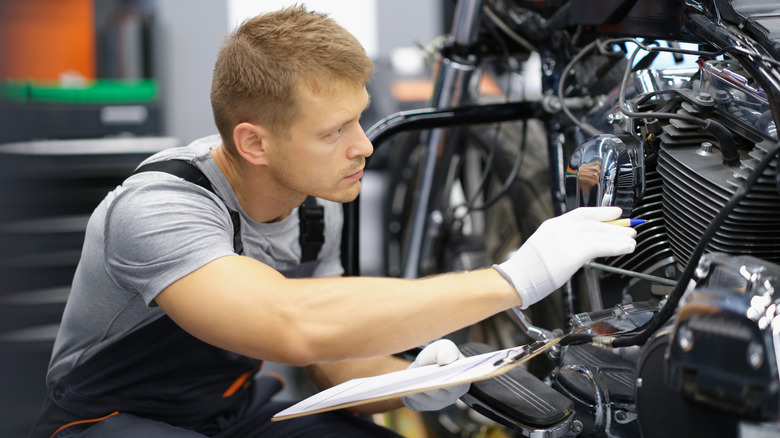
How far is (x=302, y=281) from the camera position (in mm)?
847

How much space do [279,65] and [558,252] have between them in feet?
1.39

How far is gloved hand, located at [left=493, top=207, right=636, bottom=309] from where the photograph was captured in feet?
Answer: 2.69

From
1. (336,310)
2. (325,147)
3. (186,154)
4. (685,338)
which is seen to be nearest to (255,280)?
(336,310)

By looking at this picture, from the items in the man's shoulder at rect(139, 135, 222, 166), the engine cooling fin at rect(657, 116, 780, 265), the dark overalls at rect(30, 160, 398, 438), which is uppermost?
the engine cooling fin at rect(657, 116, 780, 265)

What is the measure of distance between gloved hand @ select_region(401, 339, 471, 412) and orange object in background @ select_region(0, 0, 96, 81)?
7.74 ft

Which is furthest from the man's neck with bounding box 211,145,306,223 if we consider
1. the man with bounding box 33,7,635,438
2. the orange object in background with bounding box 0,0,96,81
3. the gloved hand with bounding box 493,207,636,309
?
the orange object in background with bounding box 0,0,96,81

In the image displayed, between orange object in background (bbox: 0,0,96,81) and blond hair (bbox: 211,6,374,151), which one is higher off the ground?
blond hair (bbox: 211,6,374,151)

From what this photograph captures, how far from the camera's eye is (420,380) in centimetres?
82

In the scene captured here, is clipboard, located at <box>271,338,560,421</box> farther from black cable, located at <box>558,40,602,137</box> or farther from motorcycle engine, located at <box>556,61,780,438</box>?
black cable, located at <box>558,40,602,137</box>

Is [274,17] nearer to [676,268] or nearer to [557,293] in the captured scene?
[676,268]

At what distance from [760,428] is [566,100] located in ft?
2.38

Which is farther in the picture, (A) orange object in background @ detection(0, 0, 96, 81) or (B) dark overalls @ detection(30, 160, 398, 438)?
(A) orange object in background @ detection(0, 0, 96, 81)

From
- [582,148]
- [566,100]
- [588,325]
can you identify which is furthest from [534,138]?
[588,325]

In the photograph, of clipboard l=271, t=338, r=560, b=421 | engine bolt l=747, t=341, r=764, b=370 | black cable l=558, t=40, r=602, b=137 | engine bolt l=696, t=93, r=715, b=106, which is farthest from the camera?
black cable l=558, t=40, r=602, b=137
